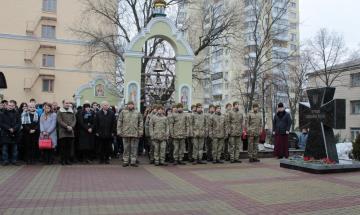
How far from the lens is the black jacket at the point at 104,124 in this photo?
527 inches

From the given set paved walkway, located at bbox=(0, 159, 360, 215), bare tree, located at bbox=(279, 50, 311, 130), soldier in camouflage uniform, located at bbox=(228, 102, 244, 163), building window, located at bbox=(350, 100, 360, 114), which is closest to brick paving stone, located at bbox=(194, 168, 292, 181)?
paved walkway, located at bbox=(0, 159, 360, 215)

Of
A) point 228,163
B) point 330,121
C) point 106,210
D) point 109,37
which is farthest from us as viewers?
point 109,37

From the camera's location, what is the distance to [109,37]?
2923 centimetres

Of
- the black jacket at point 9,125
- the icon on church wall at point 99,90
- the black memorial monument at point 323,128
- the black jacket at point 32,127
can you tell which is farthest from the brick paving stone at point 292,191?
the icon on church wall at point 99,90

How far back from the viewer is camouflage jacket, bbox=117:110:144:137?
1307cm

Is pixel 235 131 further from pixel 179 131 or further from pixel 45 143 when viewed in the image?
pixel 45 143

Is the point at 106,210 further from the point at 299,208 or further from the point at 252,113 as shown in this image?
the point at 252,113

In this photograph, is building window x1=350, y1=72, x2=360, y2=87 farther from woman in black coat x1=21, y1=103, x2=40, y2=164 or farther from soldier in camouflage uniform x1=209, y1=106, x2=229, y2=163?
woman in black coat x1=21, y1=103, x2=40, y2=164

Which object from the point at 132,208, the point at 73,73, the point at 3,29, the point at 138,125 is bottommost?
the point at 132,208

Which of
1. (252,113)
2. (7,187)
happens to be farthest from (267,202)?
(252,113)

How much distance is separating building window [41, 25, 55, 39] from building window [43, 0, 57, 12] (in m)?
1.80

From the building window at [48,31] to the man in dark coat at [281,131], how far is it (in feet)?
120

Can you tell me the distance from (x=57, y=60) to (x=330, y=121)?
38.7m

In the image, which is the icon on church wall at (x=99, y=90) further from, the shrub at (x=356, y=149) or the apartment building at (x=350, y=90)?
the apartment building at (x=350, y=90)
